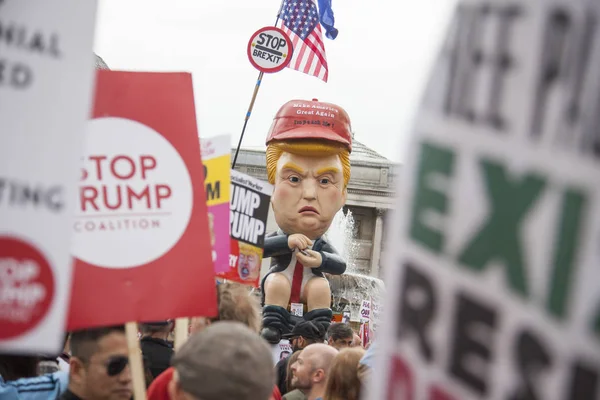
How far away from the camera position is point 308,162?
8008 mm

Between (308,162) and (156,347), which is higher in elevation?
(308,162)

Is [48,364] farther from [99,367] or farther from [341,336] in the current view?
[341,336]

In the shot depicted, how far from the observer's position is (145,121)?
9.68 ft

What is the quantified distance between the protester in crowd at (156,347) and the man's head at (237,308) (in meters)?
0.55

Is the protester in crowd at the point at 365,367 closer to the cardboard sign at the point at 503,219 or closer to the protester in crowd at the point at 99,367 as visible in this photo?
the protester in crowd at the point at 99,367

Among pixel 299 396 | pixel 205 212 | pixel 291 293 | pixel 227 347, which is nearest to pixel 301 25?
pixel 291 293

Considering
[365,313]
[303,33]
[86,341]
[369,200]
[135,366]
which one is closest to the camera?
[135,366]

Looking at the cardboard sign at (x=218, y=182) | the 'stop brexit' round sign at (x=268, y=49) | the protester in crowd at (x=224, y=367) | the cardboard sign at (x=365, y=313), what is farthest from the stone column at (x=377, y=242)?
the protester in crowd at (x=224, y=367)

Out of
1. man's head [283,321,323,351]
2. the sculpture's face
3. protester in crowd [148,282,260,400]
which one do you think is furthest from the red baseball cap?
protester in crowd [148,282,260,400]

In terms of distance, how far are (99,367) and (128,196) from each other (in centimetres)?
57

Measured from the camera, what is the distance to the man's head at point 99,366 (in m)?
2.75

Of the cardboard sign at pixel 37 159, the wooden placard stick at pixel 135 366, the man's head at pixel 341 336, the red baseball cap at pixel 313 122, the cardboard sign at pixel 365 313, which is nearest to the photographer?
the cardboard sign at pixel 37 159

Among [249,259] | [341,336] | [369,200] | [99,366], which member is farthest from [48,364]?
[369,200]

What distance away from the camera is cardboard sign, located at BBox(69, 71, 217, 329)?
278cm
